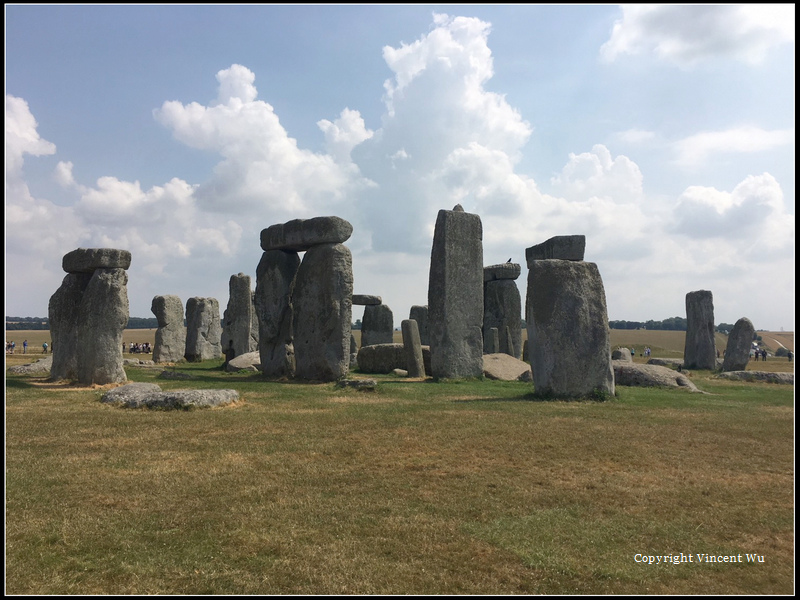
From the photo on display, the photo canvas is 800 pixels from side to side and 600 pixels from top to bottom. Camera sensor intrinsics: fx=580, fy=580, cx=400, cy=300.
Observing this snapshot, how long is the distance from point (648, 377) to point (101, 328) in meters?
12.5

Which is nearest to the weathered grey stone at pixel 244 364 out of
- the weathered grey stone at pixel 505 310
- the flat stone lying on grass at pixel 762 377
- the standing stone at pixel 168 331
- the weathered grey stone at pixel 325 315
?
the weathered grey stone at pixel 325 315

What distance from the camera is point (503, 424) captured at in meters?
8.07

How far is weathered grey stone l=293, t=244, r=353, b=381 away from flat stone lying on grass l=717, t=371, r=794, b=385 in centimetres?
1144

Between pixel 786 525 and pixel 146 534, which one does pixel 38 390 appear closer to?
pixel 146 534

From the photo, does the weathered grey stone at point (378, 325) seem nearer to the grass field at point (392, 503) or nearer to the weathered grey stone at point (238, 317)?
the weathered grey stone at point (238, 317)

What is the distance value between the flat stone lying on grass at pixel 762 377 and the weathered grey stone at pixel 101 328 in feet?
54.0

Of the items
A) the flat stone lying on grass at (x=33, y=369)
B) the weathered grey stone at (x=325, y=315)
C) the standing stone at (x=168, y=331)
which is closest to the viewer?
the weathered grey stone at (x=325, y=315)

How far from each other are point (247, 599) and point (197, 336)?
24947mm

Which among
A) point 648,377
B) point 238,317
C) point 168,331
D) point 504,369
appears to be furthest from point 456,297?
point 168,331

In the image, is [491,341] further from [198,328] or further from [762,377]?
[198,328]

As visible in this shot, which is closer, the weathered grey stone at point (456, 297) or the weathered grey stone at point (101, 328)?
the weathered grey stone at point (101, 328)

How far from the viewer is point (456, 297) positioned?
A: 14672 millimetres

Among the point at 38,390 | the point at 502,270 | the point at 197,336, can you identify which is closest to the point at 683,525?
the point at 38,390

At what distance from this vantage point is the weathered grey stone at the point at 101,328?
41.1 ft
